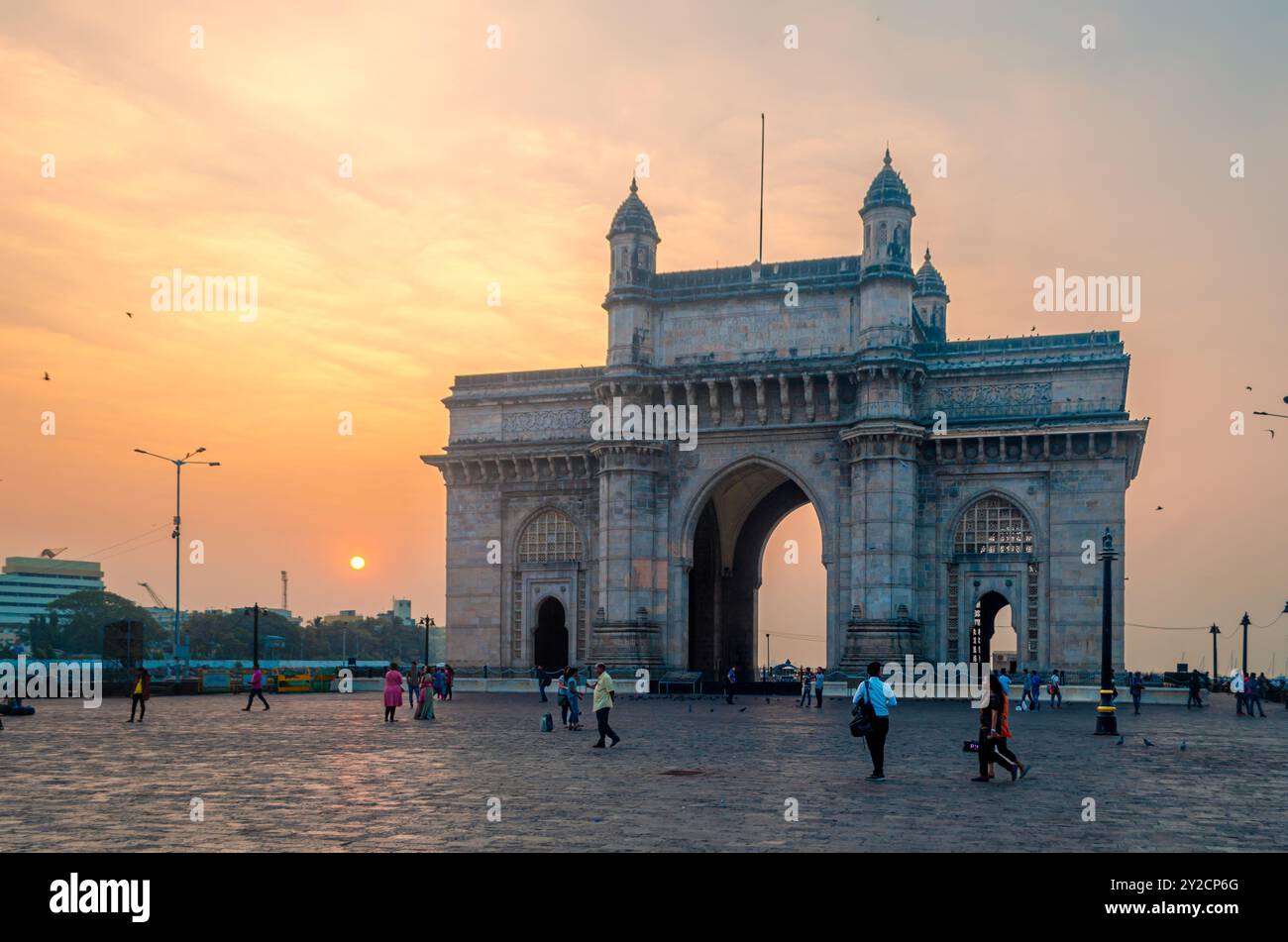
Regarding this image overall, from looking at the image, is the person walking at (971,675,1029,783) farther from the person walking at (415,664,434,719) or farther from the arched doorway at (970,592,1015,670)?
the arched doorway at (970,592,1015,670)

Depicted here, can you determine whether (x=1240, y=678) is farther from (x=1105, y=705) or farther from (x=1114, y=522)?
(x=1105, y=705)

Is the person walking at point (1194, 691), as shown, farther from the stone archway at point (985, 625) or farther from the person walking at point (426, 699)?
the person walking at point (426, 699)

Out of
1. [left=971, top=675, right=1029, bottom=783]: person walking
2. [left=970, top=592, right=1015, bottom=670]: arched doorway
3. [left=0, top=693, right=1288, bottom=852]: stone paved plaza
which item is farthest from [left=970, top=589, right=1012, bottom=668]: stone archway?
[left=971, top=675, right=1029, bottom=783]: person walking

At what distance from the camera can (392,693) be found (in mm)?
31562

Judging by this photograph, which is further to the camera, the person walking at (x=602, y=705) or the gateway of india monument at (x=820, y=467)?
the gateway of india monument at (x=820, y=467)

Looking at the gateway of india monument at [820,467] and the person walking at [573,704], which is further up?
the gateway of india monument at [820,467]

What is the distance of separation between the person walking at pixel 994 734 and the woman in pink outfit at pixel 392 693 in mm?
16815

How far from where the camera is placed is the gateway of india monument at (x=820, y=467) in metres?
46.4

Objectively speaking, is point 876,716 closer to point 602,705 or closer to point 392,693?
point 602,705

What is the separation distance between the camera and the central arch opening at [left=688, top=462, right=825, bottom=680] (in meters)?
56.8

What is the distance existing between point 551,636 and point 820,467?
14.8 m

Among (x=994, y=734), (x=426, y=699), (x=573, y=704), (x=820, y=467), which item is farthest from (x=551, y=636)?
(x=994, y=734)

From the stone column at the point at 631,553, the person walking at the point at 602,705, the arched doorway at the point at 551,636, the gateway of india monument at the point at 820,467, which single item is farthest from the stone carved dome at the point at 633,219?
the person walking at the point at 602,705
